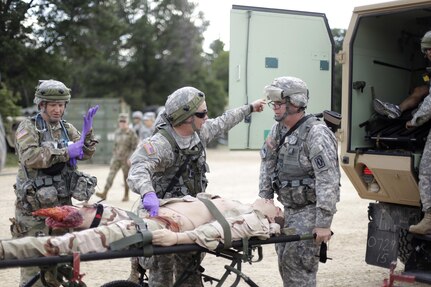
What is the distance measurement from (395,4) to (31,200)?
344 centimetres

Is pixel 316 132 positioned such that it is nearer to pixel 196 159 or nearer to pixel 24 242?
pixel 196 159

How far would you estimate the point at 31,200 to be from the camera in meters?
5.26

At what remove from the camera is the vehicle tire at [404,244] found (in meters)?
6.19

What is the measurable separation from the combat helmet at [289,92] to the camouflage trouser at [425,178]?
140 centimetres

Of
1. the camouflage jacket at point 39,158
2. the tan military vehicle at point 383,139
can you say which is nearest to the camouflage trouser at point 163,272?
the camouflage jacket at point 39,158

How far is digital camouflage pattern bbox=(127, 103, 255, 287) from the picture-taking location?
4.74 metres

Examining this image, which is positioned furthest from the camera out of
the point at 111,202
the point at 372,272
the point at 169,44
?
the point at 169,44

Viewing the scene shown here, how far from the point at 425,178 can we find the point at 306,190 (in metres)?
1.36

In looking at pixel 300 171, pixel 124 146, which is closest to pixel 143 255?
pixel 300 171

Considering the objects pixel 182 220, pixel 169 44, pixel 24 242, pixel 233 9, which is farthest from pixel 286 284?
pixel 169 44

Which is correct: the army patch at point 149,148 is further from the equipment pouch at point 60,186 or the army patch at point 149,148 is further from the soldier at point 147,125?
the soldier at point 147,125

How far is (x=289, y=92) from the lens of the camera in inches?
192

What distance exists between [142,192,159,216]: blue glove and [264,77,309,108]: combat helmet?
3.73ft

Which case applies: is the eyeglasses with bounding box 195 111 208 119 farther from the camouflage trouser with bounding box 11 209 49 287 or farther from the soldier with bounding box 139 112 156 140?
the soldier with bounding box 139 112 156 140
